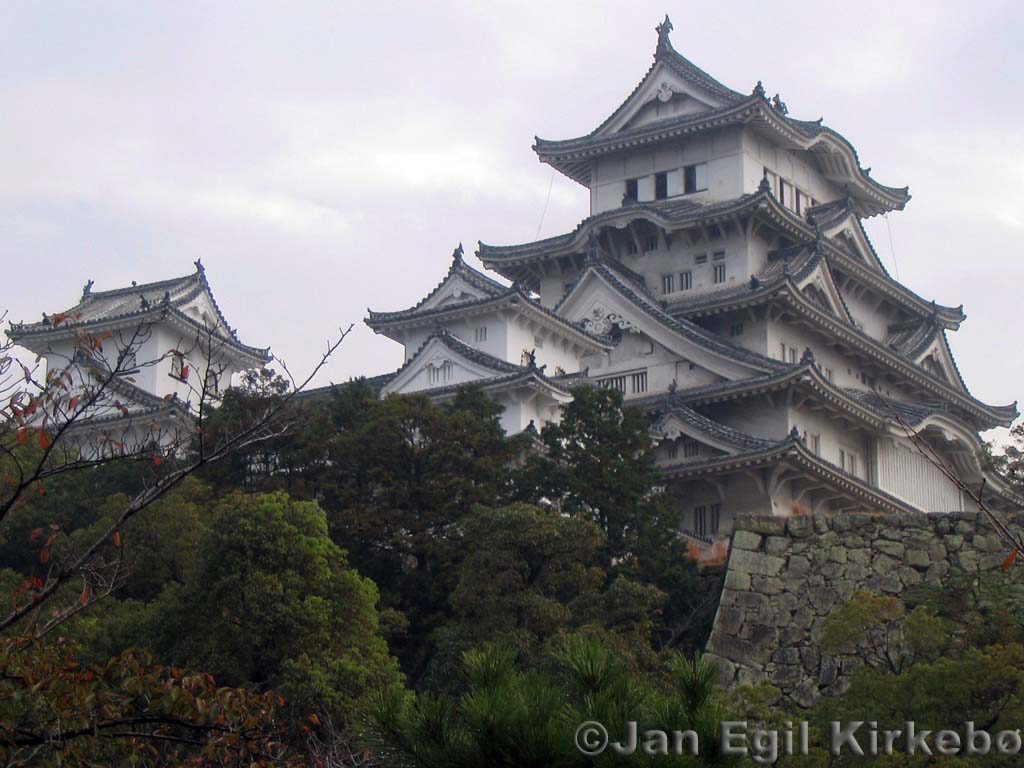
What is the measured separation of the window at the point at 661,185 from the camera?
46719 mm

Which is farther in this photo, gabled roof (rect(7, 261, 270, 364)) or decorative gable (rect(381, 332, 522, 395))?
gabled roof (rect(7, 261, 270, 364))

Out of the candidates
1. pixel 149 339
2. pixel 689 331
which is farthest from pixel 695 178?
pixel 149 339

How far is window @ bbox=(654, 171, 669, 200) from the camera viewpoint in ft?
153

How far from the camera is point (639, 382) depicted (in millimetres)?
41562

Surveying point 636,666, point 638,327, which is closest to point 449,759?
point 636,666

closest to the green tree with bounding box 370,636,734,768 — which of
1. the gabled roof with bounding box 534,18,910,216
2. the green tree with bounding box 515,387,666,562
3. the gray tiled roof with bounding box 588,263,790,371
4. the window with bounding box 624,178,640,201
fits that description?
the green tree with bounding box 515,387,666,562

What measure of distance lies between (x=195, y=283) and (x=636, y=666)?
28059 millimetres

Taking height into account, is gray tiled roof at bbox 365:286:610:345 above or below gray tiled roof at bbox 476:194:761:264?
below

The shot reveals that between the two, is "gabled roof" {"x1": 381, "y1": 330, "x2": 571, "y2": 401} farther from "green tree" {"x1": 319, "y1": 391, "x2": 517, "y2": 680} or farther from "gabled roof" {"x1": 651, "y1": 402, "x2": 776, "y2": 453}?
"green tree" {"x1": 319, "y1": 391, "x2": 517, "y2": 680}

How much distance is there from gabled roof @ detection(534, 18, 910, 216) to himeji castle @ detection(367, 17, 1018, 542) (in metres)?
0.06

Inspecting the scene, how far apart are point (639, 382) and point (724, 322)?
9.53 feet

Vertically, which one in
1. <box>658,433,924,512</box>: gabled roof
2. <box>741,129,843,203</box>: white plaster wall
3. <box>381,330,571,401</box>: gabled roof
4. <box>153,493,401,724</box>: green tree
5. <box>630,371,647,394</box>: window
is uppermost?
<box>741,129,843,203</box>: white plaster wall

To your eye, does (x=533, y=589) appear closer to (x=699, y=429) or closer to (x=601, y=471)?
(x=601, y=471)

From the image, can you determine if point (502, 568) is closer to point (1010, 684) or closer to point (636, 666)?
point (636, 666)
